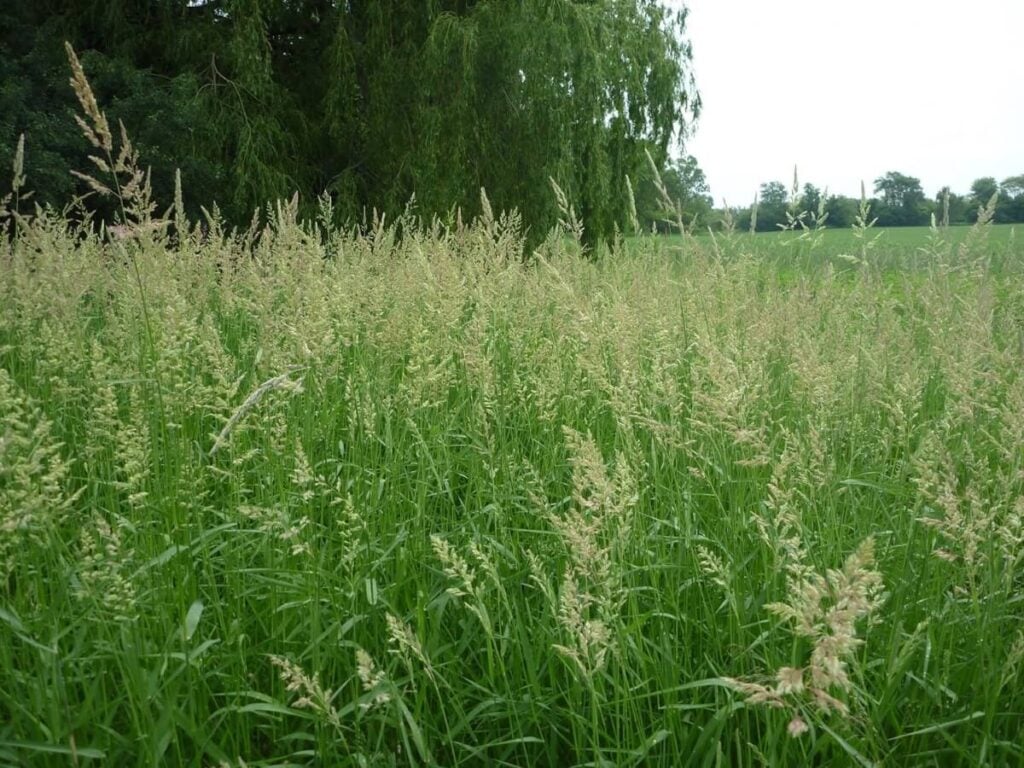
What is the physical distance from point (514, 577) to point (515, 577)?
2cm

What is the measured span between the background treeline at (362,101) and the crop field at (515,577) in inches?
361

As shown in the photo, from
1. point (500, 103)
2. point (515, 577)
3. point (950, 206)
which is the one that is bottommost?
point (515, 577)

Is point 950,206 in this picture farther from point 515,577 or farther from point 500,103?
point 500,103

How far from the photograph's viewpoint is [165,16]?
12.7 metres

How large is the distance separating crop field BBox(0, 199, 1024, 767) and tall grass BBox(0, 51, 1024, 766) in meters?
0.01

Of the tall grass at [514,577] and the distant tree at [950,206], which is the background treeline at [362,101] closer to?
the distant tree at [950,206]

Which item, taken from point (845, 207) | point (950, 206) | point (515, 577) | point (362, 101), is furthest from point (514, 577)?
point (362, 101)

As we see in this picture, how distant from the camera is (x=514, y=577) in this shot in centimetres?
204

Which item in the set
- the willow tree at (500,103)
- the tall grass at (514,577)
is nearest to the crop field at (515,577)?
the tall grass at (514,577)

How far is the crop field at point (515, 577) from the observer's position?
149cm

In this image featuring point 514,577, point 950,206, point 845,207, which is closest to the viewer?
point 514,577

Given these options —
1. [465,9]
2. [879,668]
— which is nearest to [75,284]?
[879,668]

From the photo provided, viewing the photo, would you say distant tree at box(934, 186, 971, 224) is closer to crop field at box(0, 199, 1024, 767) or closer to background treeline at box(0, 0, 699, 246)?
crop field at box(0, 199, 1024, 767)

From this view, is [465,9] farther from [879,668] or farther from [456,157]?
[879,668]
